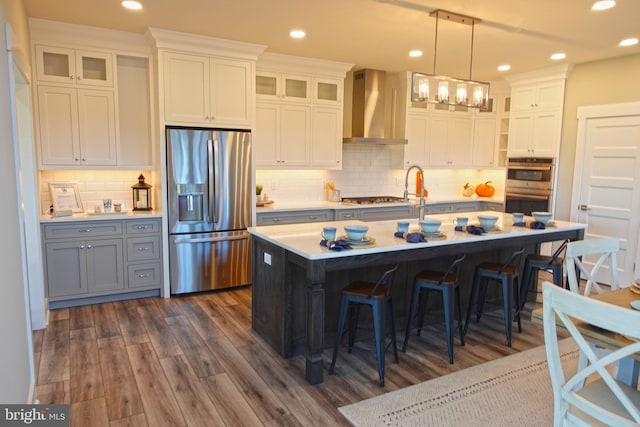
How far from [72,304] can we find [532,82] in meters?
6.27

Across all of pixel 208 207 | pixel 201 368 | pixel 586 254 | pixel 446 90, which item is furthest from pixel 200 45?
pixel 586 254

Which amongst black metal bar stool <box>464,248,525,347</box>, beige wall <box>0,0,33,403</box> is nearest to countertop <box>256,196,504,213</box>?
black metal bar stool <box>464,248,525,347</box>

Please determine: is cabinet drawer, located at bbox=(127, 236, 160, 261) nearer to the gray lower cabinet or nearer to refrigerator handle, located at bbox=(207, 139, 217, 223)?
the gray lower cabinet

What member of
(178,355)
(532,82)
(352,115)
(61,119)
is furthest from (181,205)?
(532,82)

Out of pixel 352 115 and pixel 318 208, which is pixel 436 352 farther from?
pixel 352 115

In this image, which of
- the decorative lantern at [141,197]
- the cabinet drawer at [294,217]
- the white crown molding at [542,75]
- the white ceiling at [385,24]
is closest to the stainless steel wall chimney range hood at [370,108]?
the white ceiling at [385,24]

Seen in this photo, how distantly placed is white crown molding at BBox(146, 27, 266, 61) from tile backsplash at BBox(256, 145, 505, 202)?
156 cm

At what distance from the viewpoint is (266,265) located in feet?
11.4

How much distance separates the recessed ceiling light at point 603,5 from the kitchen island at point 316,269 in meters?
1.86

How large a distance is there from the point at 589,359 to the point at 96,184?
478cm

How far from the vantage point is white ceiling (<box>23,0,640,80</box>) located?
11.8 ft

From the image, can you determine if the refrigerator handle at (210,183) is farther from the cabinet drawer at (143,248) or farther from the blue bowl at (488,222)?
the blue bowl at (488,222)

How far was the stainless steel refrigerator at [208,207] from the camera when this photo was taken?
4.60 m

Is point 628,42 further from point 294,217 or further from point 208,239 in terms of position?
point 208,239
